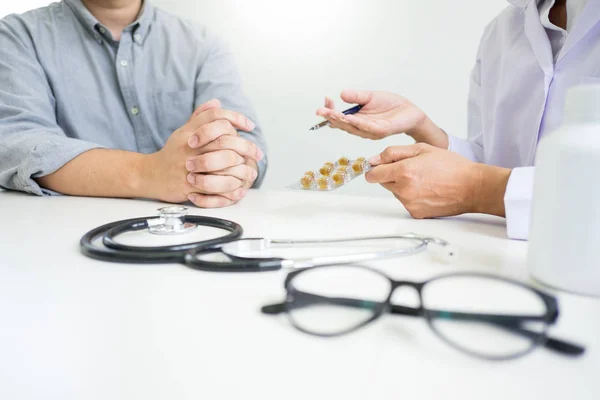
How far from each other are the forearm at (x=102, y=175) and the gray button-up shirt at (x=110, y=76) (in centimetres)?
15

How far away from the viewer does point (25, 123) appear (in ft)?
2.87

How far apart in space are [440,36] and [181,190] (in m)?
1.43

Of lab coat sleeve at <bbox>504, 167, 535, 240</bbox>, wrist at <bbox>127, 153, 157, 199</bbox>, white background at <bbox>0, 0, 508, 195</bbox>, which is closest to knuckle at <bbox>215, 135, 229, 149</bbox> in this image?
wrist at <bbox>127, 153, 157, 199</bbox>

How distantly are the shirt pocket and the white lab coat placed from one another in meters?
0.67

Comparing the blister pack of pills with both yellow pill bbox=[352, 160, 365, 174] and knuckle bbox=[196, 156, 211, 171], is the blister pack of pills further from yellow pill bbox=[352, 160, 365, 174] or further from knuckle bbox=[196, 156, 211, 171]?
knuckle bbox=[196, 156, 211, 171]

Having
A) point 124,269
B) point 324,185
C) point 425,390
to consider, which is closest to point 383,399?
point 425,390

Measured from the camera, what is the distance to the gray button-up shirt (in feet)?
3.21

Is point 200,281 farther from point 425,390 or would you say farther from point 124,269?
point 425,390

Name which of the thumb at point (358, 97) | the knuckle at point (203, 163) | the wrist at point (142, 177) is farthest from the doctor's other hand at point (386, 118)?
the wrist at point (142, 177)

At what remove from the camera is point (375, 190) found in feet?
6.36

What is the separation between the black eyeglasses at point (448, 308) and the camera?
0.28m

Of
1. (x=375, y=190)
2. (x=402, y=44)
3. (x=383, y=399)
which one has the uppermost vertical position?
(x=402, y=44)

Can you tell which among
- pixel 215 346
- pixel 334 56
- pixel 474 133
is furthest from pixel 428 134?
pixel 334 56

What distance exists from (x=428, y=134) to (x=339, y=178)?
409 millimetres
